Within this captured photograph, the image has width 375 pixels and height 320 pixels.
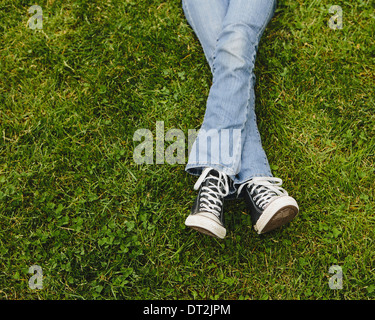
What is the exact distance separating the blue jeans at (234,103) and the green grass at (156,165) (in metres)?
0.35

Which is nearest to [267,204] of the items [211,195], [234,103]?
[211,195]

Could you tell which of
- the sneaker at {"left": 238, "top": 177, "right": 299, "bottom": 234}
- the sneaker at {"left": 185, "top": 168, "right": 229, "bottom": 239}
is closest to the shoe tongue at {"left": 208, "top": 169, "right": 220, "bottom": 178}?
the sneaker at {"left": 185, "top": 168, "right": 229, "bottom": 239}

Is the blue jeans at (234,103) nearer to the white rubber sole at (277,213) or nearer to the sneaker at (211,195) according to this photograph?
the sneaker at (211,195)

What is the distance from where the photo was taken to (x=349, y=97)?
3.01 meters

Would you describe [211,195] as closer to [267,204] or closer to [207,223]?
[207,223]

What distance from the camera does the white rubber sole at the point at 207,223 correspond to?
2.35 meters

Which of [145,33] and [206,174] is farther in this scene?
[145,33]

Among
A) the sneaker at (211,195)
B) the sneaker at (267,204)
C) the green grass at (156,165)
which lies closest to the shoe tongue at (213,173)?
the sneaker at (211,195)

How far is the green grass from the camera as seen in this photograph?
2.64 metres

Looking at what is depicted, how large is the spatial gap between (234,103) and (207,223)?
36.4 inches

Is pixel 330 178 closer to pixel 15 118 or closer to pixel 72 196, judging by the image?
pixel 72 196

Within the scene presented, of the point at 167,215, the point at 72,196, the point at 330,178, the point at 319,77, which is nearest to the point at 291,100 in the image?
the point at 319,77

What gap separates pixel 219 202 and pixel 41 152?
1655 mm

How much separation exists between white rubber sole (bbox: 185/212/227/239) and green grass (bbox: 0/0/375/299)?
0.37 metres
